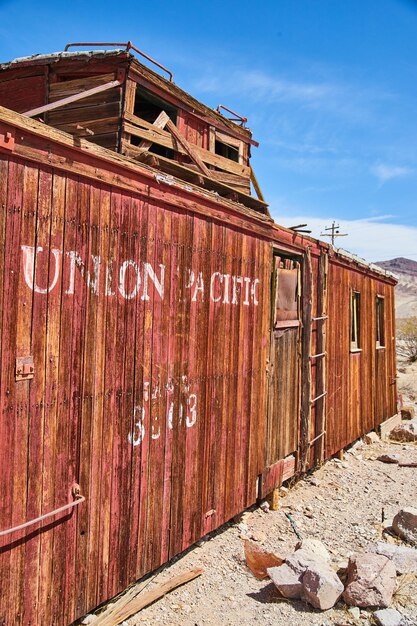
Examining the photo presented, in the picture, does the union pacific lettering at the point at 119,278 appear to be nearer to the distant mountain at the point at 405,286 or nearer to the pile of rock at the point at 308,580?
the pile of rock at the point at 308,580

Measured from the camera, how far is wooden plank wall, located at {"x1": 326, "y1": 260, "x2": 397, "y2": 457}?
9.12m

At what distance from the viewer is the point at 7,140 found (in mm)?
3045

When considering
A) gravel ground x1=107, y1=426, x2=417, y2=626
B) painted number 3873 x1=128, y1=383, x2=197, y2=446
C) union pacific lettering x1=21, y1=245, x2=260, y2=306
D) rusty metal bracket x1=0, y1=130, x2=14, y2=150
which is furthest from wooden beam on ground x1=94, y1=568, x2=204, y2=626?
rusty metal bracket x1=0, y1=130, x2=14, y2=150

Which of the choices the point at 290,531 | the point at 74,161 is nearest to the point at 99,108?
the point at 74,161

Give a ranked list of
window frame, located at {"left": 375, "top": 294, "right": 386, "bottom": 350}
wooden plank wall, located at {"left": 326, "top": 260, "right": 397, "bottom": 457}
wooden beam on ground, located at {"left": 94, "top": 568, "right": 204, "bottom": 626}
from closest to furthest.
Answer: wooden beam on ground, located at {"left": 94, "top": 568, "right": 204, "bottom": 626}
wooden plank wall, located at {"left": 326, "top": 260, "right": 397, "bottom": 457}
window frame, located at {"left": 375, "top": 294, "right": 386, "bottom": 350}

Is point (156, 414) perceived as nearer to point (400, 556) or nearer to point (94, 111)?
point (400, 556)

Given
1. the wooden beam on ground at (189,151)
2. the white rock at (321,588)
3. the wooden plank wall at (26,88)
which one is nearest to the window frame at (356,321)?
the wooden beam on ground at (189,151)

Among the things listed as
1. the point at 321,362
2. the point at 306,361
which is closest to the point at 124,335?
the point at 306,361

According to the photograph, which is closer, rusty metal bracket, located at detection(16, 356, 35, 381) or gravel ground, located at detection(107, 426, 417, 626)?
rusty metal bracket, located at detection(16, 356, 35, 381)

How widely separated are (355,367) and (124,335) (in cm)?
745

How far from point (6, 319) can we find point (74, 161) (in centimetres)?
121

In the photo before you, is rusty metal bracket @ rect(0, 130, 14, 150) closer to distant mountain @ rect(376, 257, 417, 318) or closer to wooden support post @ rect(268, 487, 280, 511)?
wooden support post @ rect(268, 487, 280, 511)

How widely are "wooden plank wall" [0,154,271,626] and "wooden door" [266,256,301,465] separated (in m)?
1.13

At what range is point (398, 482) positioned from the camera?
27.6ft
